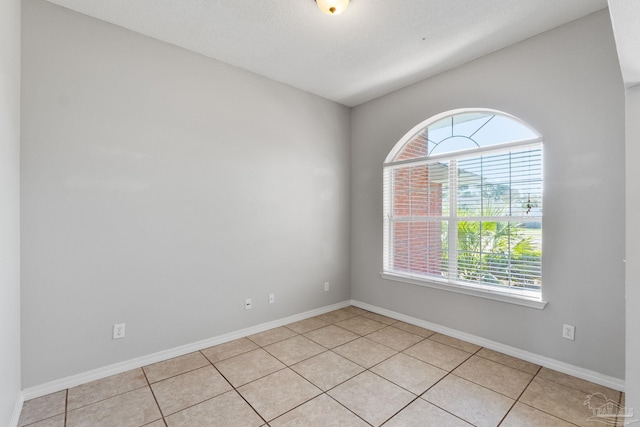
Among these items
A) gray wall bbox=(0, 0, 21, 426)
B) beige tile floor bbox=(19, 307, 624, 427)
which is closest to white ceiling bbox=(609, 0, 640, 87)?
beige tile floor bbox=(19, 307, 624, 427)

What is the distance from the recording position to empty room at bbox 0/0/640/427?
6.47 feet

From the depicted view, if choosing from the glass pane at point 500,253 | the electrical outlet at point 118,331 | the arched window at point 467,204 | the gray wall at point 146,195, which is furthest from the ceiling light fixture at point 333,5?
the electrical outlet at point 118,331

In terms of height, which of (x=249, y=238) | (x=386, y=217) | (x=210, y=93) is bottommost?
(x=249, y=238)

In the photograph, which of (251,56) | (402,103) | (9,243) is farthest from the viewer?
(402,103)

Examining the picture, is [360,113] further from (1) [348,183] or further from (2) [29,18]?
(2) [29,18]

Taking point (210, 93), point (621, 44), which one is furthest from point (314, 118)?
point (621, 44)

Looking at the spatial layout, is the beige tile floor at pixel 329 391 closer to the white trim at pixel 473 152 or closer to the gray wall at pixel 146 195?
the gray wall at pixel 146 195

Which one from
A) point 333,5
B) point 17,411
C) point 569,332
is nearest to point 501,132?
point 569,332

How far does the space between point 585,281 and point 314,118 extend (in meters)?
3.11

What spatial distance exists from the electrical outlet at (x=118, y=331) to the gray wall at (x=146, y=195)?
0.14 feet

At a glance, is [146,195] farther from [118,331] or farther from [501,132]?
[501,132]

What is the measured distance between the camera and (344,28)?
245 cm

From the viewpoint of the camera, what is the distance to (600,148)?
7.33 feet

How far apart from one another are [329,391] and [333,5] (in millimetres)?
2744
